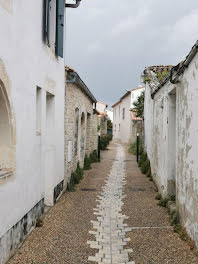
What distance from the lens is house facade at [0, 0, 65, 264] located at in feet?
13.9

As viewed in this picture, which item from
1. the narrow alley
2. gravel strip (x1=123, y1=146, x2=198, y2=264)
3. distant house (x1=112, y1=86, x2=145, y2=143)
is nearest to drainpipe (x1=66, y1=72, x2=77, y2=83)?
the narrow alley

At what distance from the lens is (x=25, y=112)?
5.09 m

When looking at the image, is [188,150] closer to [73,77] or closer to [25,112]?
Answer: [25,112]

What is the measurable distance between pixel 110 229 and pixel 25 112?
9.12 ft

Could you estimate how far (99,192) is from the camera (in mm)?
8945

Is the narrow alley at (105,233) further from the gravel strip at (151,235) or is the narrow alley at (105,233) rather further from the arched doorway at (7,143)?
the arched doorway at (7,143)

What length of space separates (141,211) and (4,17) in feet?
16.4

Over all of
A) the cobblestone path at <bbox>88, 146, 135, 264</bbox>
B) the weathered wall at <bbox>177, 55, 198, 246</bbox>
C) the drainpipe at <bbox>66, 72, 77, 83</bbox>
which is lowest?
the cobblestone path at <bbox>88, 146, 135, 264</bbox>

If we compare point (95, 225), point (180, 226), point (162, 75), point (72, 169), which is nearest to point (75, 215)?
point (95, 225)

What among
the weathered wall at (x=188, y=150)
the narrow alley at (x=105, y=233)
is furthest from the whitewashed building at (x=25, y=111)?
the weathered wall at (x=188, y=150)

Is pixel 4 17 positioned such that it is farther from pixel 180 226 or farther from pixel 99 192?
pixel 99 192

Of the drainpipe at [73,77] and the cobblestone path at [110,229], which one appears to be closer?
the cobblestone path at [110,229]

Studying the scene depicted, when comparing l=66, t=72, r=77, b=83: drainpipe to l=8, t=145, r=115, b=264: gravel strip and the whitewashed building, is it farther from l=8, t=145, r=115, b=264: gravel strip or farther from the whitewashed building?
l=8, t=145, r=115, b=264: gravel strip

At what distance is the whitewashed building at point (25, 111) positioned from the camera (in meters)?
4.23
